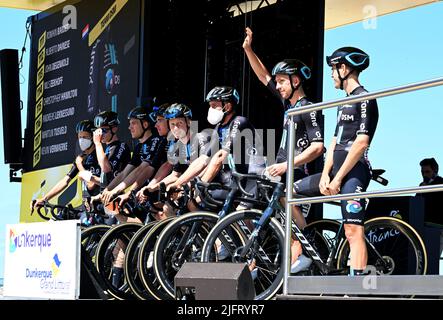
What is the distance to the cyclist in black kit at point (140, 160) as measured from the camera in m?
10.2

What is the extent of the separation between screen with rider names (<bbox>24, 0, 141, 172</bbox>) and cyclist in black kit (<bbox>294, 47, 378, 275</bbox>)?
178 inches

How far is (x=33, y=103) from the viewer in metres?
14.6

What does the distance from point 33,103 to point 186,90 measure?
11.9 feet

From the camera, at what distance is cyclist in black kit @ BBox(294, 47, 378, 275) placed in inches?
282

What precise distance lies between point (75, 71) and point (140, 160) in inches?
130

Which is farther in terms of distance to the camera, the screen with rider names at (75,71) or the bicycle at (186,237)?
the screen with rider names at (75,71)

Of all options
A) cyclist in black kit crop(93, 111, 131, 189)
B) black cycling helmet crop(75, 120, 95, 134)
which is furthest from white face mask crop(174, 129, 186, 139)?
black cycling helmet crop(75, 120, 95, 134)

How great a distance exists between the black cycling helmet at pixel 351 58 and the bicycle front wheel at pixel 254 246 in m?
1.30

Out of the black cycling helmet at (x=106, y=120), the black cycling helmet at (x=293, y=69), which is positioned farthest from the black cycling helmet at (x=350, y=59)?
the black cycling helmet at (x=106, y=120)

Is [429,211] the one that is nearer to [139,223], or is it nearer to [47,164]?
[139,223]

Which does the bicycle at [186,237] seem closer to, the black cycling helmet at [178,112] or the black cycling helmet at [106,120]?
the black cycling helmet at [178,112]

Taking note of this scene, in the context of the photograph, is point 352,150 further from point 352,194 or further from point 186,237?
point 186,237

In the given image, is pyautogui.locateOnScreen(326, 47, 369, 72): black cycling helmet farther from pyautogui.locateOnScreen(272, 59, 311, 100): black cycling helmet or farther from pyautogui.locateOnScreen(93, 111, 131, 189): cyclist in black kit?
pyautogui.locateOnScreen(93, 111, 131, 189): cyclist in black kit
